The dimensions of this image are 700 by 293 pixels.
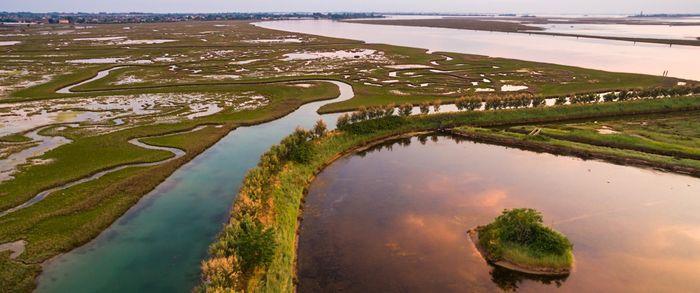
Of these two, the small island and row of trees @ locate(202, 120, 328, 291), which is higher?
row of trees @ locate(202, 120, 328, 291)

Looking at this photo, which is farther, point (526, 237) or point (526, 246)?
point (526, 237)

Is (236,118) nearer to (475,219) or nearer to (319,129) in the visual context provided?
(319,129)

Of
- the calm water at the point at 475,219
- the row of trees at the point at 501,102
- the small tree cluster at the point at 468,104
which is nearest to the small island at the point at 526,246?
the calm water at the point at 475,219

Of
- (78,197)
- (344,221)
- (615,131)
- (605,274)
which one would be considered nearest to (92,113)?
(78,197)

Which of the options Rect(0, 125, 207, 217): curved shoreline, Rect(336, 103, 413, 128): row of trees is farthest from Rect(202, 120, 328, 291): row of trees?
Rect(336, 103, 413, 128): row of trees

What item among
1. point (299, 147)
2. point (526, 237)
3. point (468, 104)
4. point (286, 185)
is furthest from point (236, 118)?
point (526, 237)

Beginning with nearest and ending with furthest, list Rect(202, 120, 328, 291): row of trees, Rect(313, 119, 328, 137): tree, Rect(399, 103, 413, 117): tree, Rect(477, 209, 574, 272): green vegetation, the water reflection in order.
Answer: Rect(202, 120, 328, 291): row of trees → the water reflection → Rect(477, 209, 574, 272): green vegetation → Rect(313, 119, 328, 137): tree → Rect(399, 103, 413, 117): tree

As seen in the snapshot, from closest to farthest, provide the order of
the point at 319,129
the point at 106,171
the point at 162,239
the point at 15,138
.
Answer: the point at 162,239
the point at 106,171
the point at 319,129
the point at 15,138

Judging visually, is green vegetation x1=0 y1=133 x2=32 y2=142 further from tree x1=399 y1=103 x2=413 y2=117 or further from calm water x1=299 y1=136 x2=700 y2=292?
tree x1=399 y1=103 x2=413 y2=117
